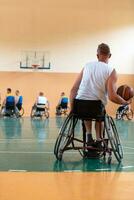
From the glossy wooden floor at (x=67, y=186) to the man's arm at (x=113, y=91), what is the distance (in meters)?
0.97

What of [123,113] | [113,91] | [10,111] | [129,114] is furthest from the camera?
[129,114]

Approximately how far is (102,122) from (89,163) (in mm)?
613

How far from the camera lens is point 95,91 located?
16.4 feet

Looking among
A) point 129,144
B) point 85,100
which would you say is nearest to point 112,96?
point 85,100

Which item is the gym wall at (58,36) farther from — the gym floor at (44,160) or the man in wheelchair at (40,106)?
the gym floor at (44,160)

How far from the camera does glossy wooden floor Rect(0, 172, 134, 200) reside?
2.96 m

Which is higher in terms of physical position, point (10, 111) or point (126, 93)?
point (126, 93)

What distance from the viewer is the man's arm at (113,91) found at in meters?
4.74

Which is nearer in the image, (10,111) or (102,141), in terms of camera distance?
(102,141)

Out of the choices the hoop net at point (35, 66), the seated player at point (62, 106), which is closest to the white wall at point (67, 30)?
the hoop net at point (35, 66)

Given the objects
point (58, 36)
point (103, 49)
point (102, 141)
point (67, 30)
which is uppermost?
point (67, 30)

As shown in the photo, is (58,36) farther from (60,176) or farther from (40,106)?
(60,176)

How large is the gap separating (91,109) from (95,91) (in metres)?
0.25

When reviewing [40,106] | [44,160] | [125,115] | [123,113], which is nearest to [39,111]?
[40,106]
